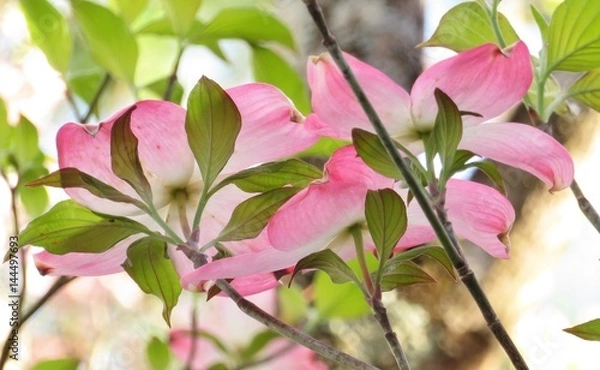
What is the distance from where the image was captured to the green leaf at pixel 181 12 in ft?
1.56

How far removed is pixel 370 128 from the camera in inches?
10.7

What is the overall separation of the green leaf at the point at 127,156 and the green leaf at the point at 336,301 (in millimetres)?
299

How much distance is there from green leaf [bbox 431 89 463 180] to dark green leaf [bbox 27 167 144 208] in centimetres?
11

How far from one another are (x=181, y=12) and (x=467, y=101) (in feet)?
0.87

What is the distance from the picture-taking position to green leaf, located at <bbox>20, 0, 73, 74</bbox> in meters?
0.54

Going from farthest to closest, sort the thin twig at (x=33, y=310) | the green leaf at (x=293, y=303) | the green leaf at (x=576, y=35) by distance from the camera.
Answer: the green leaf at (x=293, y=303) < the thin twig at (x=33, y=310) < the green leaf at (x=576, y=35)

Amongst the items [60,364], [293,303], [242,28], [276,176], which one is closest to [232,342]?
[293,303]

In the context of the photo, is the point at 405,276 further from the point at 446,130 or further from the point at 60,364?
the point at 60,364

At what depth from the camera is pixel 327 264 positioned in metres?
0.28

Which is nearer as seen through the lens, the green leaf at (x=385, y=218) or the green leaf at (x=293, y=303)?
the green leaf at (x=385, y=218)

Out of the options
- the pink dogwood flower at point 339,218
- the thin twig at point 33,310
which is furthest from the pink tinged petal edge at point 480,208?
the thin twig at point 33,310

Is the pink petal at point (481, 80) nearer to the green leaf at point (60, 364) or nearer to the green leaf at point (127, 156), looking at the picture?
the green leaf at point (127, 156)

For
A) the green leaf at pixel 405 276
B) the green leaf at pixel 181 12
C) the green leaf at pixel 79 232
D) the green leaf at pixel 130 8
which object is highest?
the green leaf at pixel 130 8

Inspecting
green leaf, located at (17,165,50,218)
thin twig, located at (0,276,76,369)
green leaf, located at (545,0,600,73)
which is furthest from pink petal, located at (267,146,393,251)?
green leaf, located at (17,165,50,218)
